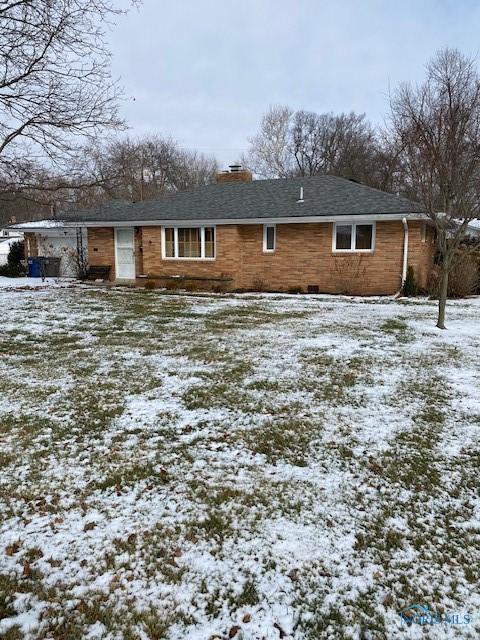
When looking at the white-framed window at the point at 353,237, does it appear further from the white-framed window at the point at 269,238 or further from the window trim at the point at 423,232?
the white-framed window at the point at 269,238

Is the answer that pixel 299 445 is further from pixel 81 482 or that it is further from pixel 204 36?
pixel 204 36

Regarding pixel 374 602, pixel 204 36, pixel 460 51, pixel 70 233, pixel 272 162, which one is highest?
pixel 272 162

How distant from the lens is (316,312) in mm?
10297

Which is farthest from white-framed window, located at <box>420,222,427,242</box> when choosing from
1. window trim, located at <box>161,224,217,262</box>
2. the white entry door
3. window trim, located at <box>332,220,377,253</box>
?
the white entry door

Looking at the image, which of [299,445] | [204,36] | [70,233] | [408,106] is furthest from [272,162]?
[299,445]

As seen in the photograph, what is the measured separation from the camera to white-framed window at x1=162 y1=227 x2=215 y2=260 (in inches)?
619

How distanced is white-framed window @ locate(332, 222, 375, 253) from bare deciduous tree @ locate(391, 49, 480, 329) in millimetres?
5650

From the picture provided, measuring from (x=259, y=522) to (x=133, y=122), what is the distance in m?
8.83

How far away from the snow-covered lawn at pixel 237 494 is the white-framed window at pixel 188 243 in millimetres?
9974

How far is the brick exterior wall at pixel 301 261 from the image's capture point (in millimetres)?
13531

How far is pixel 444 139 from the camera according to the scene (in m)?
7.28

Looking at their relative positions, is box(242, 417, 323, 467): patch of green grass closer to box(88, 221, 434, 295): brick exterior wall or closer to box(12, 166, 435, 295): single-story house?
box(12, 166, 435, 295): single-story house

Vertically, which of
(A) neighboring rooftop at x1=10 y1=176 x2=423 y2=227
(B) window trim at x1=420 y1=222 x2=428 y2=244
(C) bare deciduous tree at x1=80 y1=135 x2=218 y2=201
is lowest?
(B) window trim at x1=420 y1=222 x2=428 y2=244

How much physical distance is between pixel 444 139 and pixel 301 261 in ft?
24.8
